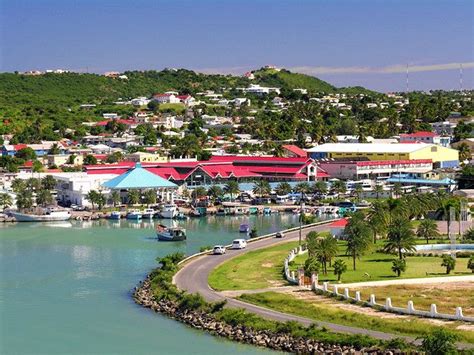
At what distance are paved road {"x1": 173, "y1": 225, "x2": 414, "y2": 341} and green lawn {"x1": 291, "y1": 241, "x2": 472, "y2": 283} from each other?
228cm

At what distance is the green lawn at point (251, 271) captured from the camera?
73.7ft

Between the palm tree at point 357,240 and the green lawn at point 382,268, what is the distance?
1.02 ft

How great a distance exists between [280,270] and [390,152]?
32.1m

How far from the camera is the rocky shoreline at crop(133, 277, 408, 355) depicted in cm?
1686

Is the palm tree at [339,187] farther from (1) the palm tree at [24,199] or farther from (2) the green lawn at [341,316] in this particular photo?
(2) the green lawn at [341,316]

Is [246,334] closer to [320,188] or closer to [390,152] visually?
[320,188]

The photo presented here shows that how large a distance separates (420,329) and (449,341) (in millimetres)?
2005

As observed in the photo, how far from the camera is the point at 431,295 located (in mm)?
20250

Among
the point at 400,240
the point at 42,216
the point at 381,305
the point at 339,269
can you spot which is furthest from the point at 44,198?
the point at 381,305

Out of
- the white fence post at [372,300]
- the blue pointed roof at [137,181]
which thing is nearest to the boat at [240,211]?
the blue pointed roof at [137,181]

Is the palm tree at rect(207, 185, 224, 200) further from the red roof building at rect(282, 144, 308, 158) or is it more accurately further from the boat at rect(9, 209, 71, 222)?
the red roof building at rect(282, 144, 308, 158)

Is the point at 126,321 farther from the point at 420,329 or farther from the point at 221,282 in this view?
the point at 420,329

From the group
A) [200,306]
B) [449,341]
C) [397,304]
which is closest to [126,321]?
[200,306]

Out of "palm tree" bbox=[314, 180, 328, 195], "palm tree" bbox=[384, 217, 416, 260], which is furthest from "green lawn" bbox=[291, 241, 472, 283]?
"palm tree" bbox=[314, 180, 328, 195]
